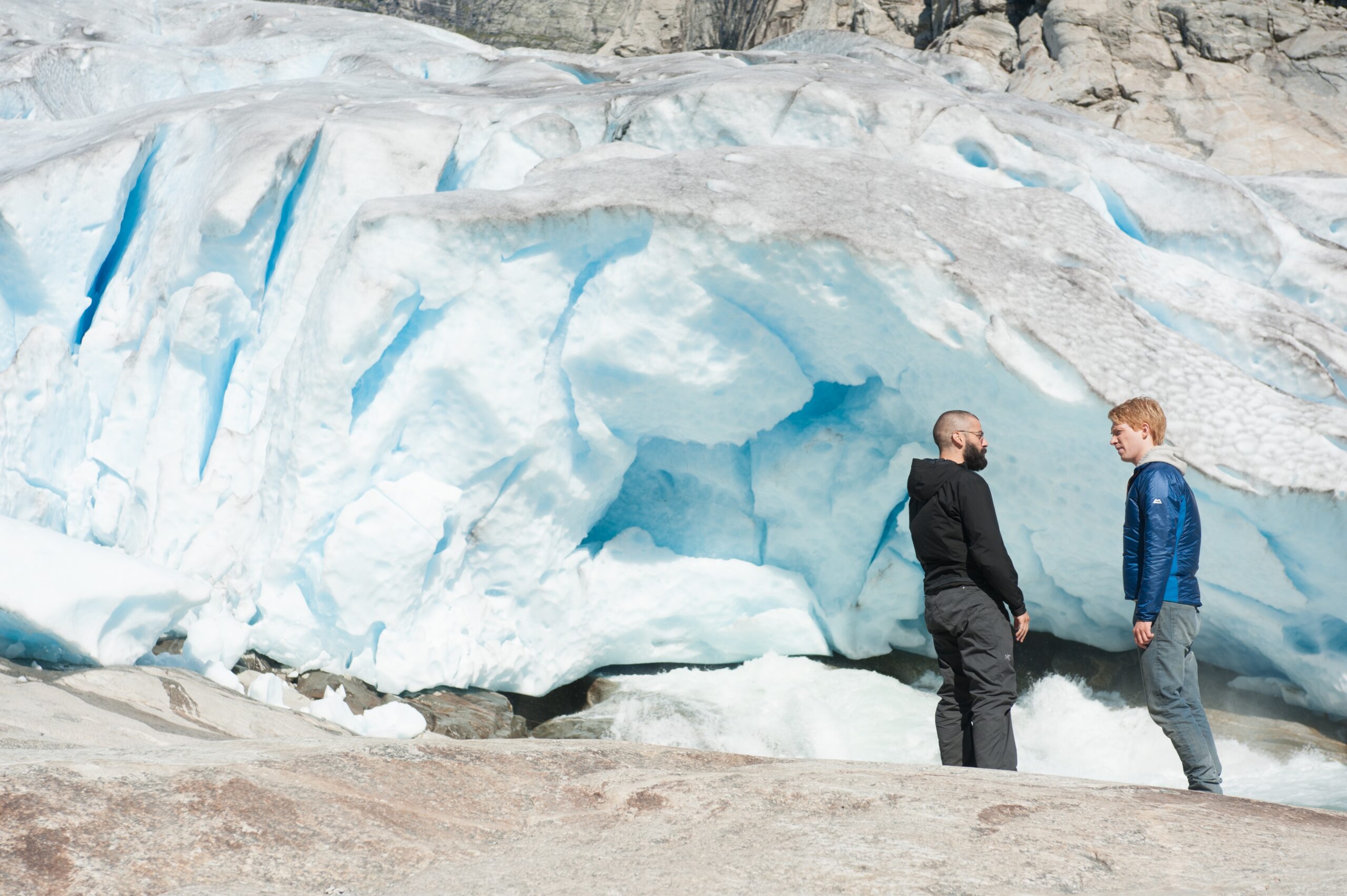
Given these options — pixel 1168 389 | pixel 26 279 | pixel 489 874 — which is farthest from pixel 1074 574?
pixel 26 279

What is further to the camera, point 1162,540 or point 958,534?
point 958,534

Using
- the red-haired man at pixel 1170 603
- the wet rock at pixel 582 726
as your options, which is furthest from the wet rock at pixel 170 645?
the red-haired man at pixel 1170 603

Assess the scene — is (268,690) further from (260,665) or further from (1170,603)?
(1170,603)

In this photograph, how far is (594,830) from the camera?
Answer: 2.52m

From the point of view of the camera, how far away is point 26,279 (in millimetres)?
7156

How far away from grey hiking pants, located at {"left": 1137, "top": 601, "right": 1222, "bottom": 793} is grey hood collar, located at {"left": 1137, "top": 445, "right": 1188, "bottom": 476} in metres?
0.44

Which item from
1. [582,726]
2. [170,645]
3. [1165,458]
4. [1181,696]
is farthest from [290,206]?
[1181,696]

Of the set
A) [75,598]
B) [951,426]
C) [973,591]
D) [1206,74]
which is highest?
[1206,74]

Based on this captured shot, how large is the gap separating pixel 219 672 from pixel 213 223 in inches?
107

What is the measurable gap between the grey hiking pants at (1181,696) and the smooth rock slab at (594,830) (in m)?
0.40

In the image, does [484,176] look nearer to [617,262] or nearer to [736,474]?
[617,262]

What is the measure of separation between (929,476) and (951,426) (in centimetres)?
20

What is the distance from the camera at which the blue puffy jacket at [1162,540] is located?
10.4ft

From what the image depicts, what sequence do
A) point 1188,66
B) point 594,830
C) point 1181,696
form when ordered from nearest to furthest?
point 594,830, point 1181,696, point 1188,66
